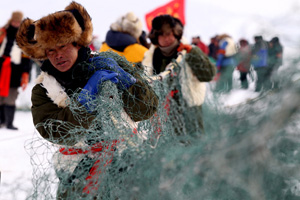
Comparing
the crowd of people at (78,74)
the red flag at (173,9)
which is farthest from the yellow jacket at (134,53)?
the crowd of people at (78,74)

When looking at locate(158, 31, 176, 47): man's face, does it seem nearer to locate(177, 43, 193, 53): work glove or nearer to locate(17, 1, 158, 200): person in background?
locate(177, 43, 193, 53): work glove

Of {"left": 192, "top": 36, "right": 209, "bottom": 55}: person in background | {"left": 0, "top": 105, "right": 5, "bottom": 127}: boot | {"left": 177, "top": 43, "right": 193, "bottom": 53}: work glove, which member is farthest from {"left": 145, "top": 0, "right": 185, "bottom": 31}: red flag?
{"left": 0, "top": 105, "right": 5, "bottom": 127}: boot

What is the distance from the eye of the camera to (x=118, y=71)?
72.2 inches

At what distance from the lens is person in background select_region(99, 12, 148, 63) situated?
181 inches

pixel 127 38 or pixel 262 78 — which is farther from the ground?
pixel 262 78

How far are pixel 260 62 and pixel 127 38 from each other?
318 centimetres

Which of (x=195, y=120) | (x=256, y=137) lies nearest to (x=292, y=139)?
(x=256, y=137)

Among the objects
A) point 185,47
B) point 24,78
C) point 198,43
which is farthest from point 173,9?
point 198,43

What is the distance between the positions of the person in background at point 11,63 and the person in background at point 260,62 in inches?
209

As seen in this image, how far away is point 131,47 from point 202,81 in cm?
136

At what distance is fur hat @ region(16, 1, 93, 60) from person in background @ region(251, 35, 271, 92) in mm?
882

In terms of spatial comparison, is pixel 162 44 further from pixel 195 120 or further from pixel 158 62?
pixel 195 120

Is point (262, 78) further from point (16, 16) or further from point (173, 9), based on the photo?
point (16, 16)

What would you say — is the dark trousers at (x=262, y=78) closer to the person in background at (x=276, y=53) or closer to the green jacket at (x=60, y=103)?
the person in background at (x=276, y=53)
